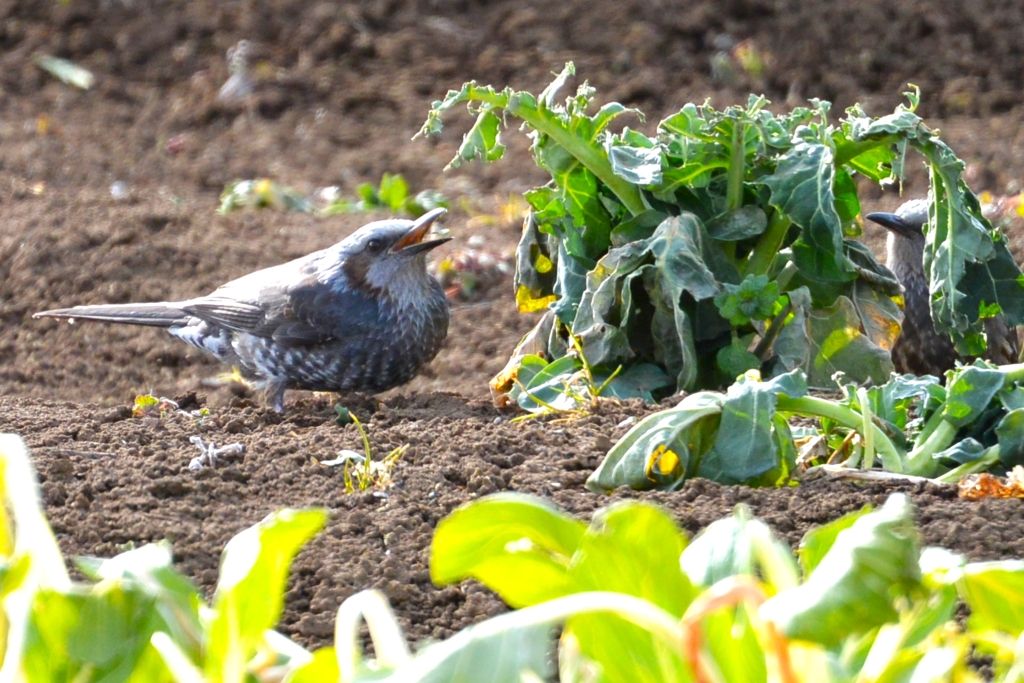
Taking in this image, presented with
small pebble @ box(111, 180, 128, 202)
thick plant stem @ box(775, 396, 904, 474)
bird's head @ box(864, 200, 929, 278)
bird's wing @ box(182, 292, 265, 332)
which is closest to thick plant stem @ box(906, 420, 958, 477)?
thick plant stem @ box(775, 396, 904, 474)

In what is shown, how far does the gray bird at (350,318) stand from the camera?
5.30m

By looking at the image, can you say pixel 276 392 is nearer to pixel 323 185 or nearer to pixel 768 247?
pixel 768 247

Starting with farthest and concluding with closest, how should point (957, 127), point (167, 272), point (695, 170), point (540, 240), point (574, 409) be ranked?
point (957, 127), point (167, 272), point (540, 240), point (695, 170), point (574, 409)

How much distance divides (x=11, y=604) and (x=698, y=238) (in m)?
2.88

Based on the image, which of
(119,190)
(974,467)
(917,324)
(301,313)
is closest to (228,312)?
(301,313)

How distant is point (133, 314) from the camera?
586 centimetres

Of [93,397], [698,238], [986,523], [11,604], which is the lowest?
[93,397]

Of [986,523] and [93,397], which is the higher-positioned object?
[986,523]

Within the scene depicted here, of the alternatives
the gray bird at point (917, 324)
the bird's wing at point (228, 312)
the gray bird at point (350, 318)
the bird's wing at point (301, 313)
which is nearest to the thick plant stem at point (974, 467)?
the gray bird at point (917, 324)

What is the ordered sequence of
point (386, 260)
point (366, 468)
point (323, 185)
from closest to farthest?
1. point (366, 468)
2. point (386, 260)
3. point (323, 185)

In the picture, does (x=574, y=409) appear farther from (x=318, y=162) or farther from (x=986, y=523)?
(x=318, y=162)

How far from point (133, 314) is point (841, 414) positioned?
3781 mm

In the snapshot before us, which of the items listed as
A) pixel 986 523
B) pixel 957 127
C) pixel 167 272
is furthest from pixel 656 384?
pixel 957 127

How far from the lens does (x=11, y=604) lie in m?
1.45
